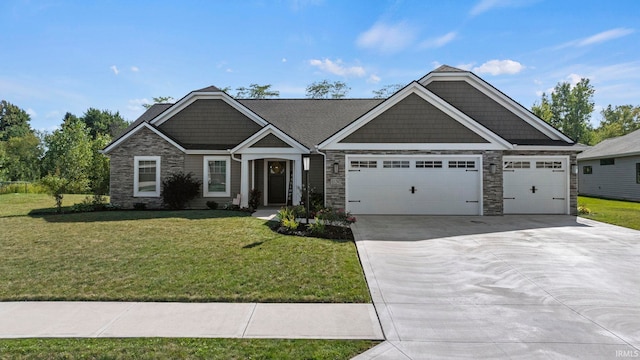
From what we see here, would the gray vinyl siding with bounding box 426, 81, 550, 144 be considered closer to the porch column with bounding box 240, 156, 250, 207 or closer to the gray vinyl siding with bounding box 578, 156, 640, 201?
the porch column with bounding box 240, 156, 250, 207

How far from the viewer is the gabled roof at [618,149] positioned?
20.9m

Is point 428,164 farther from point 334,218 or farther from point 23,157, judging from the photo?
point 23,157

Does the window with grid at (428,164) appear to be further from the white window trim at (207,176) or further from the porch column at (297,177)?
the white window trim at (207,176)

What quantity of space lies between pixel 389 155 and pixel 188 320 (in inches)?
404

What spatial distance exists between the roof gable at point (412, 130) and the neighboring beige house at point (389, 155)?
0.04m

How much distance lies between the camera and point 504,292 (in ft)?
17.3

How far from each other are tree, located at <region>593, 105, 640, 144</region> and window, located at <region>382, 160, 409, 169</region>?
55.3 m

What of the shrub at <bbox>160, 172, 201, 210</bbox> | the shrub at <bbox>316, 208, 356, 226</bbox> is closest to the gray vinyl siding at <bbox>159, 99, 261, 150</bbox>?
the shrub at <bbox>160, 172, 201, 210</bbox>

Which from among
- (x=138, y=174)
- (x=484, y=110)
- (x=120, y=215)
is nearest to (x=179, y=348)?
(x=120, y=215)

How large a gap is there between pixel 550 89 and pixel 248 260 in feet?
214

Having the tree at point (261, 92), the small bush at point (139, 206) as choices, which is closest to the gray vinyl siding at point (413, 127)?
the small bush at point (139, 206)

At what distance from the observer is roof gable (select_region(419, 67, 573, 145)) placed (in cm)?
1417

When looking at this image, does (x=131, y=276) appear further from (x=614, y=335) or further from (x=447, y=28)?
(x=447, y=28)

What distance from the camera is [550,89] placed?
54438 mm
